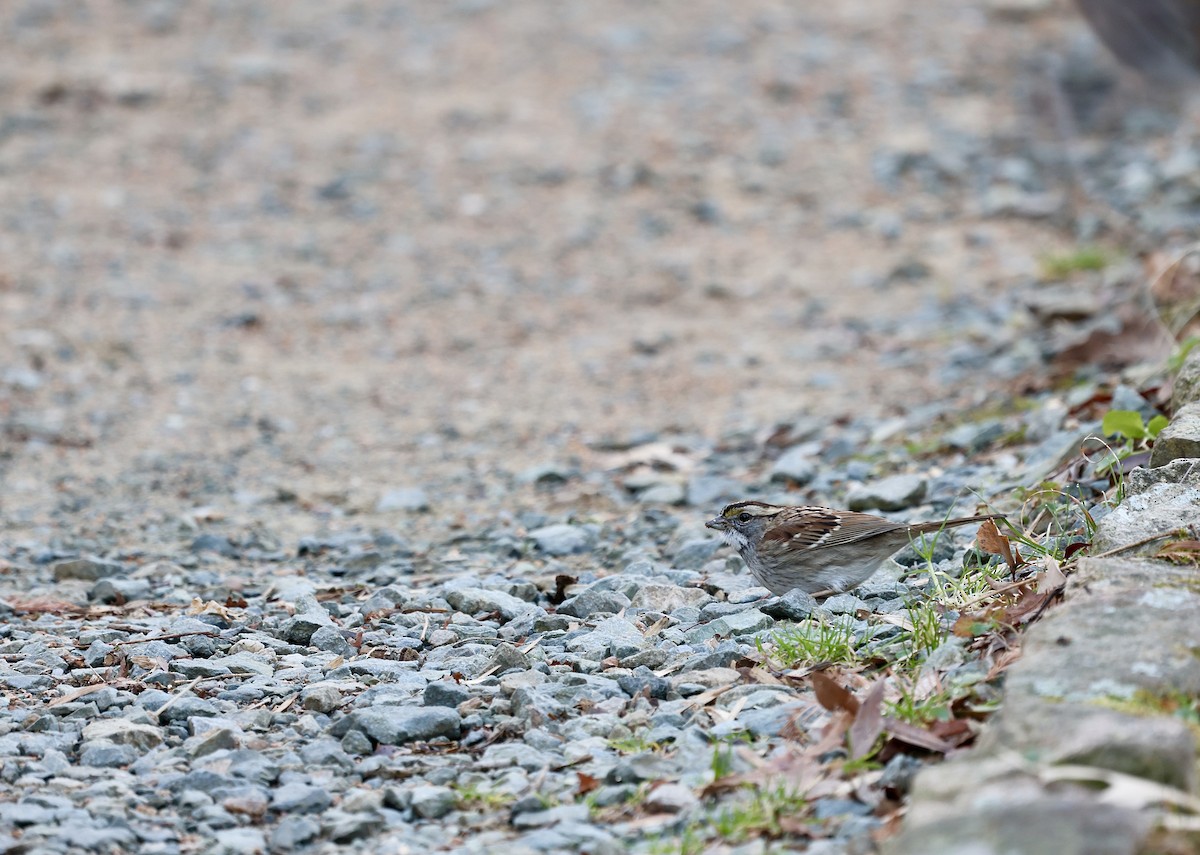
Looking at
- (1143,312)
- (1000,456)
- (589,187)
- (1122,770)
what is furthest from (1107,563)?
(589,187)

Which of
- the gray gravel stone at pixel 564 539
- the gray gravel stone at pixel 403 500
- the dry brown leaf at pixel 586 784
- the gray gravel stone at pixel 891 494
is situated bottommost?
the gray gravel stone at pixel 403 500

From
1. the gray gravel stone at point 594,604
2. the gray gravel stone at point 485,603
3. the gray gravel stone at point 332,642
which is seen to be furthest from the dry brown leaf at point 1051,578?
the gray gravel stone at point 332,642

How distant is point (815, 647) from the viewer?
14.3 ft

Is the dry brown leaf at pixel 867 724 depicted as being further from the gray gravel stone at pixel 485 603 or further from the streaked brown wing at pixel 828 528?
the gray gravel stone at pixel 485 603

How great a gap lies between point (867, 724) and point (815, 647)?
27.5 inches

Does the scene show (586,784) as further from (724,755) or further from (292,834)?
(292,834)

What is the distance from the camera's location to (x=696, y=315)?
36.5 ft

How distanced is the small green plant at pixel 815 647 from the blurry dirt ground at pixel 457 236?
3320 millimetres

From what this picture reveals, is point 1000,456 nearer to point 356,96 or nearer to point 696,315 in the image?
point 696,315

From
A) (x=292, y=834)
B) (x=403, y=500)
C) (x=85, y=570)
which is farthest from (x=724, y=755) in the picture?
(x=403, y=500)

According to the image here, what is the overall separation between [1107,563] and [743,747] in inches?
45.4

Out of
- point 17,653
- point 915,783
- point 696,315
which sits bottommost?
point 696,315

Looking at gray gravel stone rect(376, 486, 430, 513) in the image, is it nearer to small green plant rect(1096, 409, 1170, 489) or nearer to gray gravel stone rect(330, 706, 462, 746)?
gray gravel stone rect(330, 706, 462, 746)

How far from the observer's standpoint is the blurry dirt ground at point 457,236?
8820 mm
